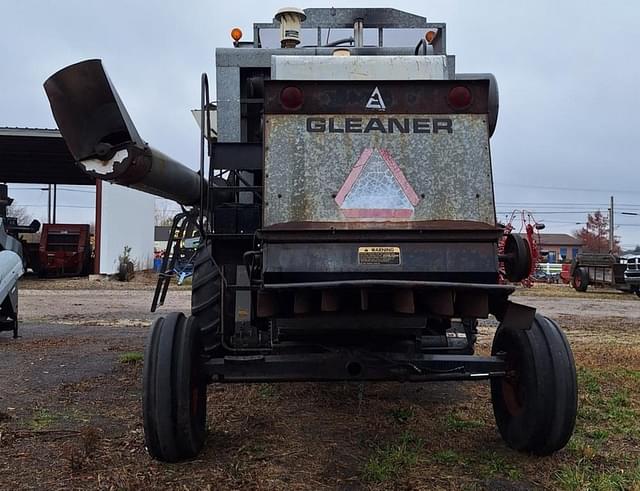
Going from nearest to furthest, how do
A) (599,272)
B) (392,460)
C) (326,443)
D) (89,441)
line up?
(392,460) < (89,441) < (326,443) < (599,272)

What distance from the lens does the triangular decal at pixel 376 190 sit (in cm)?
387

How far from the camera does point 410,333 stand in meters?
4.35

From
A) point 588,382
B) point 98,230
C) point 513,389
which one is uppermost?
point 98,230

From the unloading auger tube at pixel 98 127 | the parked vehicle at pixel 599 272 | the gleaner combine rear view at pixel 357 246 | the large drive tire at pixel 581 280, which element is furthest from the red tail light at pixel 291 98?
the large drive tire at pixel 581 280

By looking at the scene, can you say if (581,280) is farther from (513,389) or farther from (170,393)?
(170,393)

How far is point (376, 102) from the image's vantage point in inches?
157

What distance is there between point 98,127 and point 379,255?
181 centimetres

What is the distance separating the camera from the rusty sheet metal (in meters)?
3.88

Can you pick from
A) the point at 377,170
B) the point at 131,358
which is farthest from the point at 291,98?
the point at 131,358

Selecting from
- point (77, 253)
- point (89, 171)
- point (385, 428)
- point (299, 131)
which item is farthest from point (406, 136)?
point (77, 253)

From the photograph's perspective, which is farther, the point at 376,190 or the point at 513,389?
the point at 513,389

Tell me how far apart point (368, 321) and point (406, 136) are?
3.56 feet

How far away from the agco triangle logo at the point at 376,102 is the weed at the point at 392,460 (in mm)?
2080

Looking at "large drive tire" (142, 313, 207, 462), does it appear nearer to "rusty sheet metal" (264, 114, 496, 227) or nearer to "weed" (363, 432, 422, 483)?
"rusty sheet metal" (264, 114, 496, 227)
